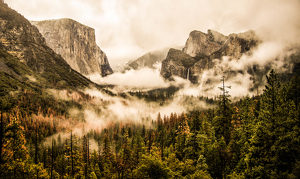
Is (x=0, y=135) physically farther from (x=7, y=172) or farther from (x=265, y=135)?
(x=265, y=135)

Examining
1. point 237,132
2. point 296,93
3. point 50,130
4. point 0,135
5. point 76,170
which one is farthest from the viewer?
point 50,130

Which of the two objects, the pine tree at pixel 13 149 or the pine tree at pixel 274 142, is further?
the pine tree at pixel 13 149

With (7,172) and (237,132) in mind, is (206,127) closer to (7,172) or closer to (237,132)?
(237,132)

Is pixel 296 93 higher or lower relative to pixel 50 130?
higher

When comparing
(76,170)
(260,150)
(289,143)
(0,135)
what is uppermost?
(0,135)

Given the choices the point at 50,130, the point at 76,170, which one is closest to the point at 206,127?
the point at 76,170

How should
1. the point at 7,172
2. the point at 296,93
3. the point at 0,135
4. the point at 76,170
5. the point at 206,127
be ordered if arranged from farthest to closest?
the point at 206,127 → the point at 296,93 → the point at 76,170 → the point at 7,172 → the point at 0,135

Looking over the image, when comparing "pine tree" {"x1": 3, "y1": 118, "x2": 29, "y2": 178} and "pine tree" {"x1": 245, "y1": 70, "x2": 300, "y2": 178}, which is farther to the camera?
"pine tree" {"x1": 3, "y1": 118, "x2": 29, "y2": 178}

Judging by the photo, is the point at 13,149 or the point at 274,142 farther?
the point at 13,149

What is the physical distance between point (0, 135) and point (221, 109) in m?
26.9

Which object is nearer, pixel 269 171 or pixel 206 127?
pixel 269 171

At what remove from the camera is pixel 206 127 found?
149ft

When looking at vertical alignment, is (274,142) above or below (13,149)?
above

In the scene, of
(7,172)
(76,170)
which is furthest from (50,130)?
(7,172)
